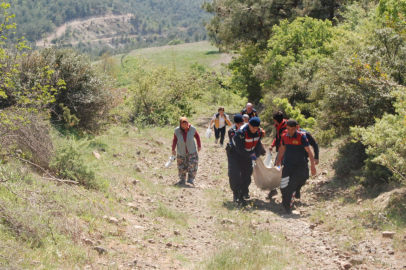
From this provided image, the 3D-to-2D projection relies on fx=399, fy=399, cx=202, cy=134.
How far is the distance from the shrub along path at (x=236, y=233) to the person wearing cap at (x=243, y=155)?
1.31 feet

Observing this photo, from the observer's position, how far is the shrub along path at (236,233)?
217 inches

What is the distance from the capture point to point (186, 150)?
33.2 feet

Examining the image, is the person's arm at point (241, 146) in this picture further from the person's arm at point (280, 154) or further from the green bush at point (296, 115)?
the green bush at point (296, 115)

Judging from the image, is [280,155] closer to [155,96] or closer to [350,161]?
[350,161]

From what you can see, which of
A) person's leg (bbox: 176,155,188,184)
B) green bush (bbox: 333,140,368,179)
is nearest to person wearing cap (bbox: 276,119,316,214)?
green bush (bbox: 333,140,368,179)

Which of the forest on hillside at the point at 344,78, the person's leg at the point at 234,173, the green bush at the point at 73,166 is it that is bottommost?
the person's leg at the point at 234,173

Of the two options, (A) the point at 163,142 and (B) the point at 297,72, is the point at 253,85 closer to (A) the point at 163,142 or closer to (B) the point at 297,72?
(B) the point at 297,72

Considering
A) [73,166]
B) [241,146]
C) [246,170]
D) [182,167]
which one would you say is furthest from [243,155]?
[73,166]

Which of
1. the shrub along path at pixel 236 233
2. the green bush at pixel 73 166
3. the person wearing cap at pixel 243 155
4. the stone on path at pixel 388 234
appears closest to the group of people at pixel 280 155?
the person wearing cap at pixel 243 155

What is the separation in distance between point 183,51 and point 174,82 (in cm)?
7559

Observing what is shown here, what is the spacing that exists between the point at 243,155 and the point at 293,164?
1.02 m

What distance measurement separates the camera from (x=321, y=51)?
56.0ft

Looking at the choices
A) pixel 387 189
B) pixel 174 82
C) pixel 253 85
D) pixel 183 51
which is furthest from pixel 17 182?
pixel 183 51

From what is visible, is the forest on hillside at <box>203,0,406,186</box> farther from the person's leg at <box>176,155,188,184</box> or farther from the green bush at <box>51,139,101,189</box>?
the green bush at <box>51,139,101,189</box>
